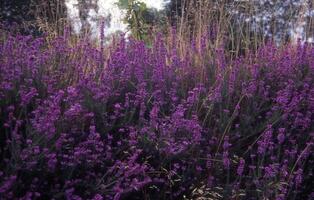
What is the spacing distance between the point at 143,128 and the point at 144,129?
0.01m

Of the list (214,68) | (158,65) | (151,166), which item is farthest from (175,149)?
(214,68)

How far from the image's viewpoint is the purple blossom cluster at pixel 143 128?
2.18m

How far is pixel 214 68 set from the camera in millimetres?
3578

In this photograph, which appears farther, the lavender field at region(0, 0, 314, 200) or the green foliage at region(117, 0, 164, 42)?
the green foliage at region(117, 0, 164, 42)

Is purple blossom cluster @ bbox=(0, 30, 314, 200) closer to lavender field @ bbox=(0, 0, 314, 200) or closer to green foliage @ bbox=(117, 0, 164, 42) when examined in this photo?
lavender field @ bbox=(0, 0, 314, 200)

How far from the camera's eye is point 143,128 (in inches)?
96.3

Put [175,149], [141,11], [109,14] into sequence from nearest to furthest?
[175,149]
[109,14]
[141,11]

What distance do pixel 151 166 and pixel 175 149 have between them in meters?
0.19

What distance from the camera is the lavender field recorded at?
7.17ft

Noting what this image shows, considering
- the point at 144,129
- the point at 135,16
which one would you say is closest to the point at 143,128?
the point at 144,129

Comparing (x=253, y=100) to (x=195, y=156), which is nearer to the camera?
(x=195, y=156)

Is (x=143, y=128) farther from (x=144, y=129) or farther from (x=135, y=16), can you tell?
(x=135, y=16)

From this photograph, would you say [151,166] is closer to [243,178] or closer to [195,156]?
[195,156]

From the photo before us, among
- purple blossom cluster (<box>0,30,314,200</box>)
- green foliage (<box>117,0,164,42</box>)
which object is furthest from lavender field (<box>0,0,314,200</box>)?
green foliage (<box>117,0,164,42</box>)
